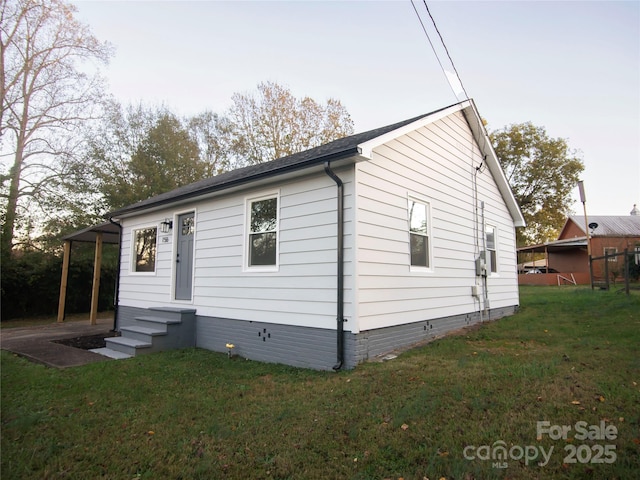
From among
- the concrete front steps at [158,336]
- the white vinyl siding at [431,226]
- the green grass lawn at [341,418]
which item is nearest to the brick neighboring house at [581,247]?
the white vinyl siding at [431,226]

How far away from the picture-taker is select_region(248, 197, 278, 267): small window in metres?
6.28

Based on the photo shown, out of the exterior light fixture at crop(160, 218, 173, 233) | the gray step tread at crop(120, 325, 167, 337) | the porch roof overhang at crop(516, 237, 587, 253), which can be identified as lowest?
the gray step tread at crop(120, 325, 167, 337)

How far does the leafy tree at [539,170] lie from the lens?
24016 millimetres

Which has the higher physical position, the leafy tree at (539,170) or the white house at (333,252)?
the leafy tree at (539,170)

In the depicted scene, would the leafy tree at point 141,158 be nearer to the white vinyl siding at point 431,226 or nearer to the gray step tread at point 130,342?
the gray step tread at point 130,342

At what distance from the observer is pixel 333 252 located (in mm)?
5254

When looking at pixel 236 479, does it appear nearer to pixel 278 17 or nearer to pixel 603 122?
pixel 278 17

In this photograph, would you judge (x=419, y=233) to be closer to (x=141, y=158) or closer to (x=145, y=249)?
(x=145, y=249)

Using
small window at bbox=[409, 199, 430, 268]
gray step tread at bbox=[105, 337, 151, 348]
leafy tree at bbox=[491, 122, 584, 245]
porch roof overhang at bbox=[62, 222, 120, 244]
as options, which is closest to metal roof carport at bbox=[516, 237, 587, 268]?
leafy tree at bbox=[491, 122, 584, 245]

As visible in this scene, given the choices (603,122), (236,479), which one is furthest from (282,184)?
(603,122)

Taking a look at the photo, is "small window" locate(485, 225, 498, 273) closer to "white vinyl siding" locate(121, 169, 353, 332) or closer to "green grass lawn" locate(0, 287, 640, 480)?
"green grass lawn" locate(0, 287, 640, 480)

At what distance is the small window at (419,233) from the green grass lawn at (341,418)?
1.79 m

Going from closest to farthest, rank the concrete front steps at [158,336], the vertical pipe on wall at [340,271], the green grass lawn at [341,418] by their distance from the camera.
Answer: the green grass lawn at [341,418] → the vertical pipe on wall at [340,271] → the concrete front steps at [158,336]

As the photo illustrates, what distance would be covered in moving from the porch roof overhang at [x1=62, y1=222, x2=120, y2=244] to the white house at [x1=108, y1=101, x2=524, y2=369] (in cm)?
171
